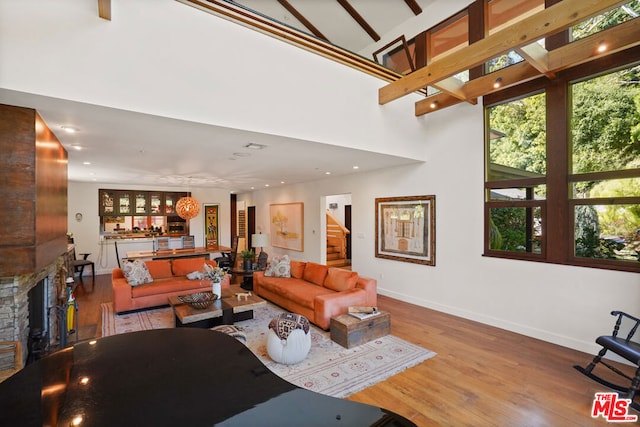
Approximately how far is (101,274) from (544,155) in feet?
34.4

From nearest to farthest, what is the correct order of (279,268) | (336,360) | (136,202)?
(336,360) < (279,268) < (136,202)

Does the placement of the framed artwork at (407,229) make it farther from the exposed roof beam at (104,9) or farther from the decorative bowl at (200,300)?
the exposed roof beam at (104,9)

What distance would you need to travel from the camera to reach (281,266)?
18.4ft

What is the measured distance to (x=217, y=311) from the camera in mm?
3902

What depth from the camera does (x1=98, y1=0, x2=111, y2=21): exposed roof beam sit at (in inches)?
89.7

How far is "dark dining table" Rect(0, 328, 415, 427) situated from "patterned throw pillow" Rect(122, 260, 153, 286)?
140 inches

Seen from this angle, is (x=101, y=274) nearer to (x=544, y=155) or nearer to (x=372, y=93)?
(x=372, y=93)

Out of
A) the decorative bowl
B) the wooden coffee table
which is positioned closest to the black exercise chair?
the wooden coffee table

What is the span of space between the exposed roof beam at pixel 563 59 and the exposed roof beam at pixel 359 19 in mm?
3166

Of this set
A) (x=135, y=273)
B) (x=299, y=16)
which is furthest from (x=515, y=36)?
(x=135, y=273)

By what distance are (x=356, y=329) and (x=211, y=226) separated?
8.03 meters

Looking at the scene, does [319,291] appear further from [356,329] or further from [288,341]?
[288,341]

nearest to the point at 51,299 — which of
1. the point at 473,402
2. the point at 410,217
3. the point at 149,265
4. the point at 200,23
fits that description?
the point at 149,265

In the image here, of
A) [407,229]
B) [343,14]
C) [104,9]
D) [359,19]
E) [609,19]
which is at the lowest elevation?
[407,229]
